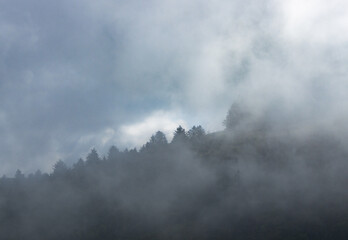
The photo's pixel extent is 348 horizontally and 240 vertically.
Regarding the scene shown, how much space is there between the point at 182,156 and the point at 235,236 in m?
69.9

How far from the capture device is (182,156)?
185250 millimetres

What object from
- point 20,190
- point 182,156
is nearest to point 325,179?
point 182,156

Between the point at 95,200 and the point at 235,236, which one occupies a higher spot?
the point at 95,200

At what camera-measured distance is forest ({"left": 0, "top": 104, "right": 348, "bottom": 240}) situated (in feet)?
405

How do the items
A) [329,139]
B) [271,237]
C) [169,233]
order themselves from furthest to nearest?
[329,139], [169,233], [271,237]

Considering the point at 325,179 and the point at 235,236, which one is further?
the point at 325,179

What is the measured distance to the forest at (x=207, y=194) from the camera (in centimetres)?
12331

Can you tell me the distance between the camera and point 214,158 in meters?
174

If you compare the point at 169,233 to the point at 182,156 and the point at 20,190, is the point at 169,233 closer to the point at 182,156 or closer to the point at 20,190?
the point at 182,156

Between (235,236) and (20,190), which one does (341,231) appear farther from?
(20,190)

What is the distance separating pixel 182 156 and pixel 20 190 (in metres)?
81.3

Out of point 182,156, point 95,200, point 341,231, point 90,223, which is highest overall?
point 182,156

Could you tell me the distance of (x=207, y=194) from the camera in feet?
495

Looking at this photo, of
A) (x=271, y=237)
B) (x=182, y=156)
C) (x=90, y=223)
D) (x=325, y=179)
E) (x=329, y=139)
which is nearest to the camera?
(x=271, y=237)
